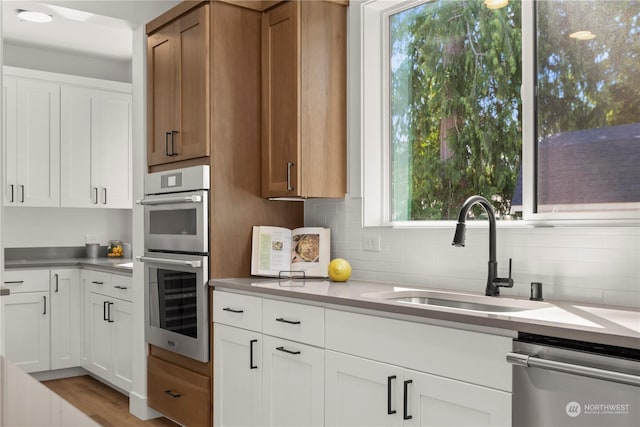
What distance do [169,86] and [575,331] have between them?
263 cm

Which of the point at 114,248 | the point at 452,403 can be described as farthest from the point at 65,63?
the point at 452,403

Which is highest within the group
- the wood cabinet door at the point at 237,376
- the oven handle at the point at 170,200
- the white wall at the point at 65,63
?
the white wall at the point at 65,63

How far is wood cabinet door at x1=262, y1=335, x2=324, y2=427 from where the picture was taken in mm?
2547

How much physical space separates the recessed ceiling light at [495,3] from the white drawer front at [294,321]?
5.12 feet

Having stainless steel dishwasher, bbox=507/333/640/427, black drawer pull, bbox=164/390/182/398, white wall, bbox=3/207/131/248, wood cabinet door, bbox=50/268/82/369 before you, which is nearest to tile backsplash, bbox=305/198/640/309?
stainless steel dishwasher, bbox=507/333/640/427

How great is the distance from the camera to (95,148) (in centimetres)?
524

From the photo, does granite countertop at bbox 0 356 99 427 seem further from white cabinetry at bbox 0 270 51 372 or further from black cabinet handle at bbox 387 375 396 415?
white cabinetry at bbox 0 270 51 372

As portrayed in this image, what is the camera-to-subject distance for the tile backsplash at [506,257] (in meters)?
2.23

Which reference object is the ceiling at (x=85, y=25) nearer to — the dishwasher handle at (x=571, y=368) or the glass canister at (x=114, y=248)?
the glass canister at (x=114, y=248)

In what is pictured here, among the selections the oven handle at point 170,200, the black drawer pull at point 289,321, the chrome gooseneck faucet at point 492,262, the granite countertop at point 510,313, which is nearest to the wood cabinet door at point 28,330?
the oven handle at point 170,200

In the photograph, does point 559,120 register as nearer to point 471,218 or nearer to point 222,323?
point 471,218

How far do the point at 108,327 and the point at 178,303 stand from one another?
1.28 metres

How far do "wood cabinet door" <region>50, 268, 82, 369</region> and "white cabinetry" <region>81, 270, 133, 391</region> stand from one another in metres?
0.08

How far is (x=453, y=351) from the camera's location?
2002mm
